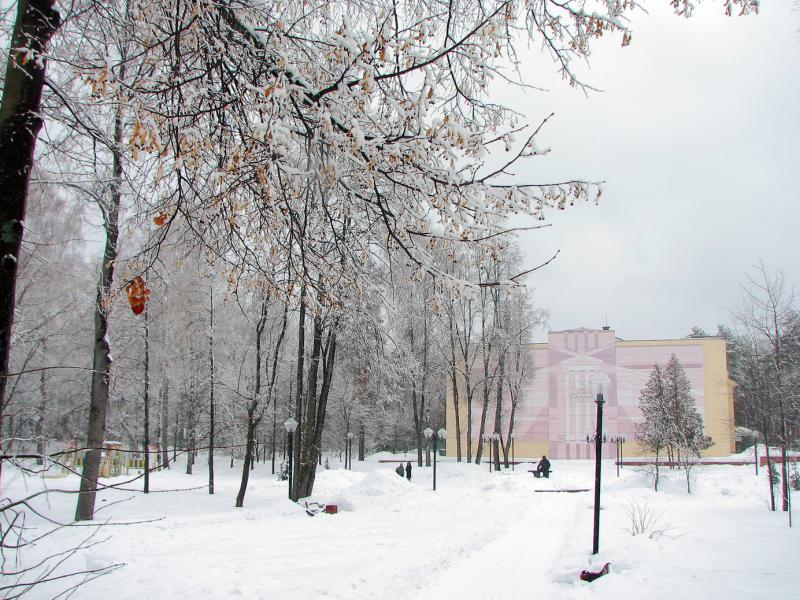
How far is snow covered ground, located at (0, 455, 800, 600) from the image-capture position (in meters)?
6.16

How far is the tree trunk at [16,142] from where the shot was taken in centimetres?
352

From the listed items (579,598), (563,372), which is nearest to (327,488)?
(579,598)

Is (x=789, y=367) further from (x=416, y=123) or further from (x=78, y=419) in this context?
(x=78, y=419)

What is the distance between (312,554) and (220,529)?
2.80m

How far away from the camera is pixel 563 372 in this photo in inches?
1757

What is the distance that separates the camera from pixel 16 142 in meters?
3.61

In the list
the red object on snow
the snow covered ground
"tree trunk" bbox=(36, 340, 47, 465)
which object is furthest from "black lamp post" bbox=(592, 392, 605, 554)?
"tree trunk" bbox=(36, 340, 47, 465)

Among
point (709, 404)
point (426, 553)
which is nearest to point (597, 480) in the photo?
point (426, 553)

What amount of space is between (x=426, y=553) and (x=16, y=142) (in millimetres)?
7283

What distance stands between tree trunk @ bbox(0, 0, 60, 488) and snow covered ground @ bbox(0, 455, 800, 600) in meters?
1.10

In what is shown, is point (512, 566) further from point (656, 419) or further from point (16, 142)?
point (656, 419)

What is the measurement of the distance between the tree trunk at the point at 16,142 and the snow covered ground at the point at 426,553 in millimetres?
1099

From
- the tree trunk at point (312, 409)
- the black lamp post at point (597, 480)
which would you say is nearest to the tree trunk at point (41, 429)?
the tree trunk at point (312, 409)

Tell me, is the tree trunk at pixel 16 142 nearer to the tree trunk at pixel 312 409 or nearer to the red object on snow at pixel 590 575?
the red object on snow at pixel 590 575
